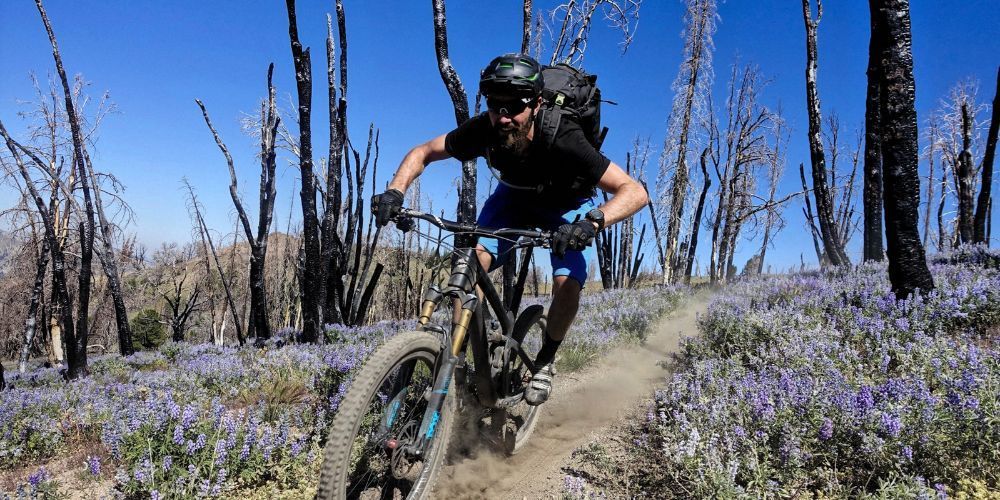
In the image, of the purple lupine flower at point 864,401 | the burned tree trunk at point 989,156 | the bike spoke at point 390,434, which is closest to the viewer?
the bike spoke at point 390,434

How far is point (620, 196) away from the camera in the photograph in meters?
3.40

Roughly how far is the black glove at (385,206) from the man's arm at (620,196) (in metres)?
1.31

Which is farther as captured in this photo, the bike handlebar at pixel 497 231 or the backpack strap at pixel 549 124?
the backpack strap at pixel 549 124

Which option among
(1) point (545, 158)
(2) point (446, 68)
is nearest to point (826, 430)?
(1) point (545, 158)

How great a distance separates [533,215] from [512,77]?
1182 millimetres

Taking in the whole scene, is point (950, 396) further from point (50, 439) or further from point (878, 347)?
point (50, 439)

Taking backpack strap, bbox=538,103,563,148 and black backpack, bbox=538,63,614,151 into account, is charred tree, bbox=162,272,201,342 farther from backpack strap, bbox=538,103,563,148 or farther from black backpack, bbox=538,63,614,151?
backpack strap, bbox=538,103,563,148

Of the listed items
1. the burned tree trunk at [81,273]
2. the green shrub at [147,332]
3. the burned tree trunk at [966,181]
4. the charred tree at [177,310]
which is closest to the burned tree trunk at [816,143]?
the burned tree trunk at [966,181]

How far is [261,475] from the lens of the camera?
11.0ft

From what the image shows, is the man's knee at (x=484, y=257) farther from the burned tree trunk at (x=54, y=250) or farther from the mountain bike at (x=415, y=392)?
the burned tree trunk at (x=54, y=250)

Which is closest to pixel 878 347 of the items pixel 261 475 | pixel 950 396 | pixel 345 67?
pixel 950 396

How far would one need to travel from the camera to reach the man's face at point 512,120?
3.29 metres

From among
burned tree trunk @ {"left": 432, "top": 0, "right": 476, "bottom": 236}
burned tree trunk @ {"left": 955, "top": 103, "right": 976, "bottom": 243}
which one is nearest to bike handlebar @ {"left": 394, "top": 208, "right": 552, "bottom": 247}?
burned tree trunk @ {"left": 432, "top": 0, "right": 476, "bottom": 236}

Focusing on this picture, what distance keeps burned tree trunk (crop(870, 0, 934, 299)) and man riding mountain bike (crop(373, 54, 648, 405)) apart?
4.35 metres
